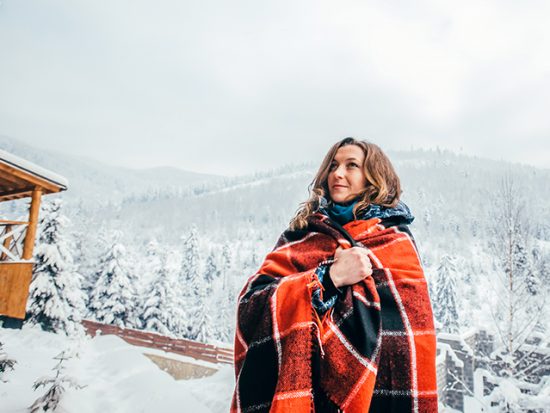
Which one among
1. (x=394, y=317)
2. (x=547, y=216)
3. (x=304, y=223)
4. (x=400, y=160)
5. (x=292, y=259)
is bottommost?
(x=394, y=317)

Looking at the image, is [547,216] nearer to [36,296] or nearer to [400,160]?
[36,296]

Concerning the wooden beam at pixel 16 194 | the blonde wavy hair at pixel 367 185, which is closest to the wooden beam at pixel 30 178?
the wooden beam at pixel 16 194

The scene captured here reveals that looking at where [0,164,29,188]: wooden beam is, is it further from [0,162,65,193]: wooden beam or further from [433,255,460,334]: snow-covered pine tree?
[433,255,460,334]: snow-covered pine tree

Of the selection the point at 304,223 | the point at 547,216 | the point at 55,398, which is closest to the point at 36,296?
the point at 55,398

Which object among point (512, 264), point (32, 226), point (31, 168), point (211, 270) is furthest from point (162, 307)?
point (211, 270)

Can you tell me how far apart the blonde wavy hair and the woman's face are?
0.03m

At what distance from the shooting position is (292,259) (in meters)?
1.70

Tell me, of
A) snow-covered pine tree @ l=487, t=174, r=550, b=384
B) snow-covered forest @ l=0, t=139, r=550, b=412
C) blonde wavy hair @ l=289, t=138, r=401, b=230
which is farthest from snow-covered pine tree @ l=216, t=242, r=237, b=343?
blonde wavy hair @ l=289, t=138, r=401, b=230

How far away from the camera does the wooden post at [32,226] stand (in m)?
7.36

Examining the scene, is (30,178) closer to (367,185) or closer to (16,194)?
(16,194)

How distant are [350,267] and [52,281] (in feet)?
60.7

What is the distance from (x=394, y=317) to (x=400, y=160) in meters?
153

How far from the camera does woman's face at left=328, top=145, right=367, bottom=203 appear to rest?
183 centimetres

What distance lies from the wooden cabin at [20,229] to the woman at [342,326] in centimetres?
745
